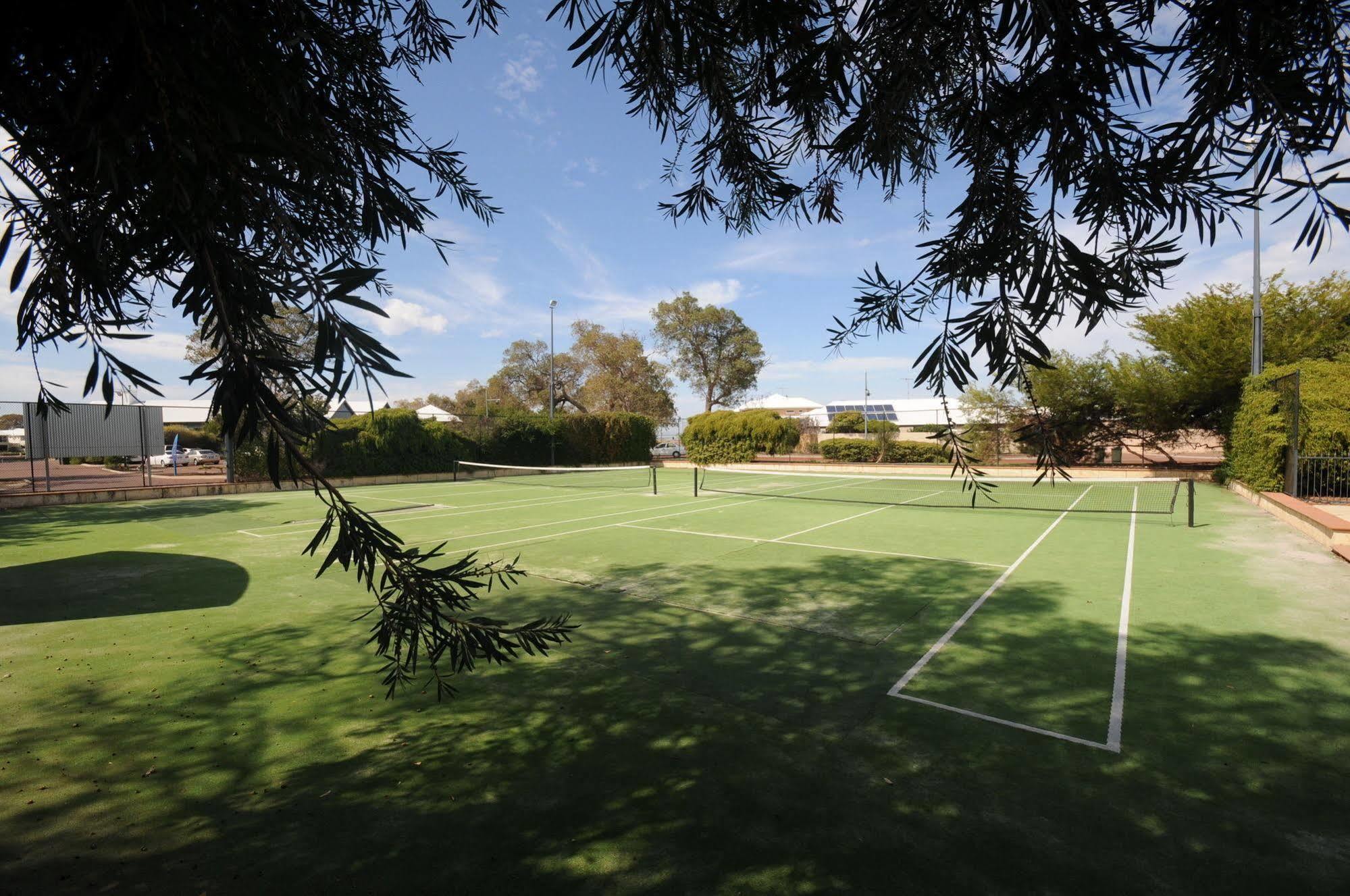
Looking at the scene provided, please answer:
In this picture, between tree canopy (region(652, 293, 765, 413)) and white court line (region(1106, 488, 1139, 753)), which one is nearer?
white court line (region(1106, 488, 1139, 753))

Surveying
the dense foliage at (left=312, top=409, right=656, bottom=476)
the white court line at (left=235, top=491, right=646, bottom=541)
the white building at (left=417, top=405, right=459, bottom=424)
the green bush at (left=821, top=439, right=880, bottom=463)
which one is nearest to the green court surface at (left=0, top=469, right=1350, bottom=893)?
the white court line at (left=235, top=491, right=646, bottom=541)

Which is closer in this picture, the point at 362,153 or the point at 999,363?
the point at 999,363

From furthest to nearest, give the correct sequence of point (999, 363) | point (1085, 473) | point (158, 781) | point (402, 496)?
1. point (1085, 473)
2. point (402, 496)
3. point (158, 781)
4. point (999, 363)

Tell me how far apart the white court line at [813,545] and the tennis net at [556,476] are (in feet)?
29.0

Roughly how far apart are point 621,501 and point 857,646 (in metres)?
12.9

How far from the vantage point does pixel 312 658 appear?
5.69 meters

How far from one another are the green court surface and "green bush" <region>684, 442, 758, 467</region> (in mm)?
25905

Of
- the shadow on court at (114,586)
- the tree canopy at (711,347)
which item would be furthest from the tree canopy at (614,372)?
the shadow on court at (114,586)

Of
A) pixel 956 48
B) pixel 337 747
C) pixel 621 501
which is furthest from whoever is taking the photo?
pixel 621 501

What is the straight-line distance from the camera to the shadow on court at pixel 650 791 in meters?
2.92

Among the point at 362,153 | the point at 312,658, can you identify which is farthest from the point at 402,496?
the point at 362,153

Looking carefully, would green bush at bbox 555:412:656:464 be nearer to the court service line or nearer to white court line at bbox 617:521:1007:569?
the court service line

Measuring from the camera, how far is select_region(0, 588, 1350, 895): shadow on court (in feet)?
9.58

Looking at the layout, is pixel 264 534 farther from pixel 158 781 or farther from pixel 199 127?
pixel 199 127
